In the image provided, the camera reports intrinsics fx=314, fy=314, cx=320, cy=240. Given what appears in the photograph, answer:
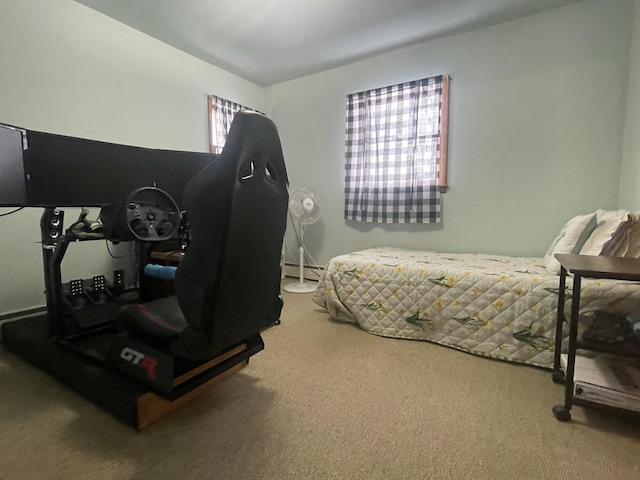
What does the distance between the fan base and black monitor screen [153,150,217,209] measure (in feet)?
4.64

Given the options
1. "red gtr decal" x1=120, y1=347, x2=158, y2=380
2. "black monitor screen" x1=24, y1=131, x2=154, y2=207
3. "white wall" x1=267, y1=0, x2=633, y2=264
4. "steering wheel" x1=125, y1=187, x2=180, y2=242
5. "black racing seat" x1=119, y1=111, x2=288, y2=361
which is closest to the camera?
"black racing seat" x1=119, y1=111, x2=288, y2=361

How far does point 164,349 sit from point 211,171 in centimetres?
77

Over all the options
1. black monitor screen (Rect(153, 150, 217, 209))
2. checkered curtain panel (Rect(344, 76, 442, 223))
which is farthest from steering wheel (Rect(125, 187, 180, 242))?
checkered curtain panel (Rect(344, 76, 442, 223))

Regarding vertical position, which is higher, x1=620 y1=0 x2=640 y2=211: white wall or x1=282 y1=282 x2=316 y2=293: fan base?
x1=620 y1=0 x2=640 y2=211: white wall

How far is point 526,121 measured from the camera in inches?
103

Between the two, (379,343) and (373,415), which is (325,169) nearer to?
(379,343)

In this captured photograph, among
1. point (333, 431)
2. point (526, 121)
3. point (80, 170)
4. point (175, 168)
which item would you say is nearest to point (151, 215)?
point (80, 170)

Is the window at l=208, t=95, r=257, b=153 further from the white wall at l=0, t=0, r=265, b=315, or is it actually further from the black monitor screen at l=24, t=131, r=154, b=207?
the black monitor screen at l=24, t=131, r=154, b=207

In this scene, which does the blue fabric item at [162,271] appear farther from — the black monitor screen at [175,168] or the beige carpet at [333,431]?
the beige carpet at [333,431]

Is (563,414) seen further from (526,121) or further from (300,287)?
(300,287)

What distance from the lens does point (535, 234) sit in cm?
263

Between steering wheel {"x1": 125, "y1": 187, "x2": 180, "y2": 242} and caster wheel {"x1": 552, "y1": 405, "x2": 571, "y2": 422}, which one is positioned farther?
steering wheel {"x1": 125, "y1": 187, "x2": 180, "y2": 242}

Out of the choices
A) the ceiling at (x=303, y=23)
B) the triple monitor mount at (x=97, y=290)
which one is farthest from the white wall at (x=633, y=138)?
the triple monitor mount at (x=97, y=290)

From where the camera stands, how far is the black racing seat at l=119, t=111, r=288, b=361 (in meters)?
0.99
